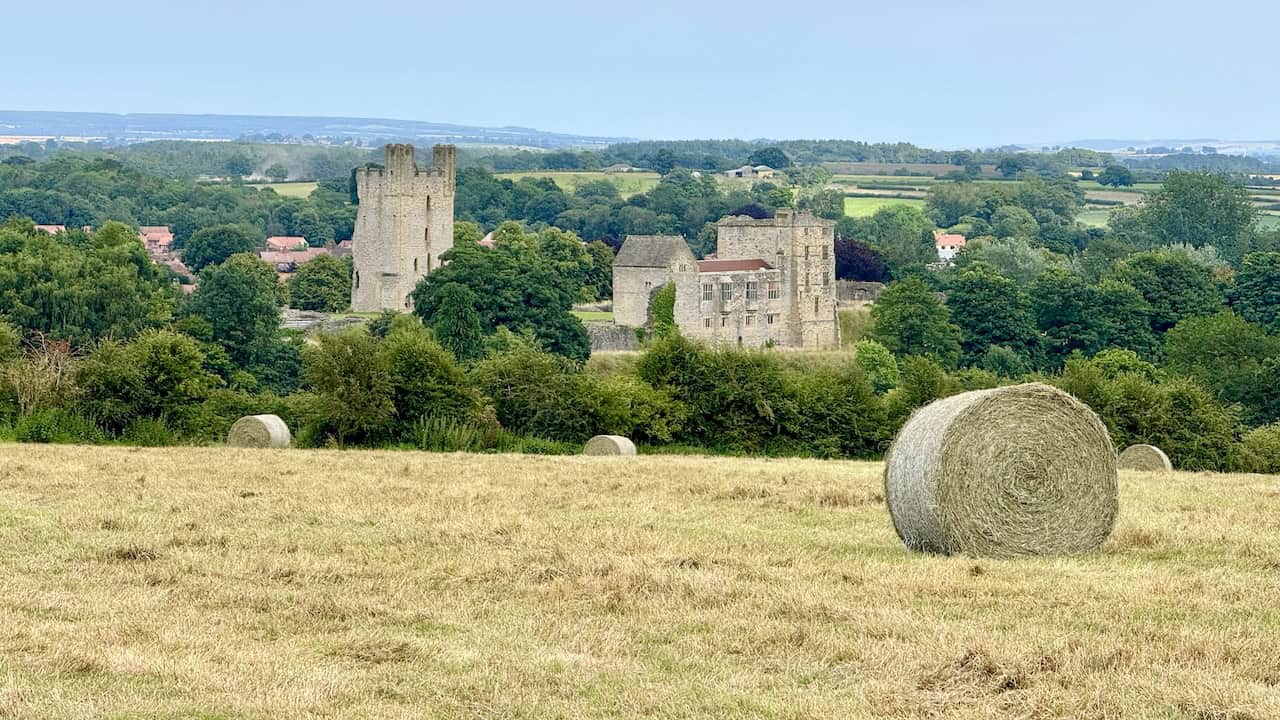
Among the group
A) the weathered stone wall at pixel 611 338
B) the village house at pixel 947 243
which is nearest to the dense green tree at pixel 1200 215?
the village house at pixel 947 243

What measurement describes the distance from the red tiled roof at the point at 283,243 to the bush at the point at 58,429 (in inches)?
4751

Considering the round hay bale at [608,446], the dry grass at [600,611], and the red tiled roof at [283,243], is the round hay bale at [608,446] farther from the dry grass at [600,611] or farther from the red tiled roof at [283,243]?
the red tiled roof at [283,243]

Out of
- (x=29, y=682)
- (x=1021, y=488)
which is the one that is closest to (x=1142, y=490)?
(x=1021, y=488)

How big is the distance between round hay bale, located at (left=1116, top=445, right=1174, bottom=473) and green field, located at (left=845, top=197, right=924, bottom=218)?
13869cm

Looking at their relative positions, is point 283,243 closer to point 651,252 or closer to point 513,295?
point 651,252

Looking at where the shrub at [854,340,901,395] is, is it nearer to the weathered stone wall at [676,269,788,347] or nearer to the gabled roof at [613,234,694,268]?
the weathered stone wall at [676,269,788,347]

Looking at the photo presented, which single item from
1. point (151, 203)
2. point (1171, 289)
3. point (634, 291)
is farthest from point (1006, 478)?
point (151, 203)

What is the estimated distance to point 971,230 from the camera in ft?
543

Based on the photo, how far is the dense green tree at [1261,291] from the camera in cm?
8506

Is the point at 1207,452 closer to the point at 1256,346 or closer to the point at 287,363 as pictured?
the point at 1256,346

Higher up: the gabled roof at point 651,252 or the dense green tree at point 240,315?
the gabled roof at point 651,252

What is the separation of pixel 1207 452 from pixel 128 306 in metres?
46.5

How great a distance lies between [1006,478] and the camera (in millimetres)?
16766

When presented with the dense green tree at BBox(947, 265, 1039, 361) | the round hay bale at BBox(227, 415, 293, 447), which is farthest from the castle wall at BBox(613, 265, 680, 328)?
the round hay bale at BBox(227, 415, 293, 447)
